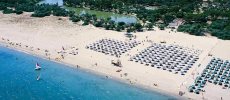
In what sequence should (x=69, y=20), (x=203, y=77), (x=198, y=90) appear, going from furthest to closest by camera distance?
(x=69, y=20), (x=203, y=77), (x=198, y=90)

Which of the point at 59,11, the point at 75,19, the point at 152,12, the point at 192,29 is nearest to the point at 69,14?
the point at 59,11

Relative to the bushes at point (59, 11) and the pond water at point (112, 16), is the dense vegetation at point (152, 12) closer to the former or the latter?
the bushes at point (59, 11)

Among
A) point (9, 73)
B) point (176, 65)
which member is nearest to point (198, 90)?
point (176, 65)

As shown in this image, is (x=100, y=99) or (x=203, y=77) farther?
(x=203, y=77)

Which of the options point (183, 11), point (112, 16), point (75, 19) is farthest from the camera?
point (112, 16)

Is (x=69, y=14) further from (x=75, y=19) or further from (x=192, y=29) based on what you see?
(x=192, y=29)

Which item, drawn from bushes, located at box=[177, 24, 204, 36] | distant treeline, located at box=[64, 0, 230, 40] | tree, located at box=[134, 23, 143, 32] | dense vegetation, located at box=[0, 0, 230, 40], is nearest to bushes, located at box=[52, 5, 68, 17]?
dense vegetation, located at box=[0, 0, 230, 40]

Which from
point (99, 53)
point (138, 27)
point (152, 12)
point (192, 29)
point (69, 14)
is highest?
point (152, 12)

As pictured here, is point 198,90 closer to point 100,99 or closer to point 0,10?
point 100,99
